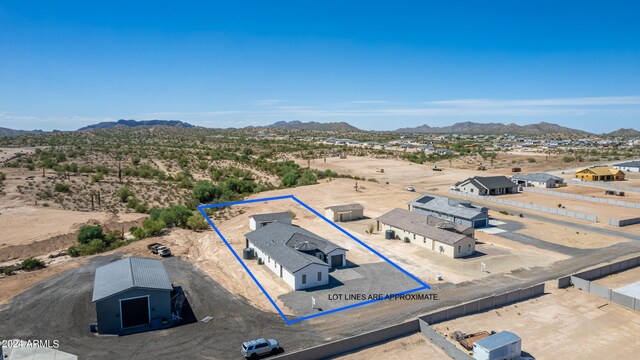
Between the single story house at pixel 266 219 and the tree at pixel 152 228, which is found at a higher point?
the single story house at pixel 266 219

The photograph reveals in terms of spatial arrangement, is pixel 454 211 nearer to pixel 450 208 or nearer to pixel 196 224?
pixel 450 208

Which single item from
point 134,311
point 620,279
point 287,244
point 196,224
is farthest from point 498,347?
point 196,224

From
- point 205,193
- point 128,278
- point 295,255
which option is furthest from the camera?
point 205,193

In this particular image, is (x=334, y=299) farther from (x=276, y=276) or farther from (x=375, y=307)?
(x=276, y=276)

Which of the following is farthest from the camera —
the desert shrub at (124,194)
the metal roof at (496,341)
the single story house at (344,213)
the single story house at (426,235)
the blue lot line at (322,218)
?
the desert shrub at (124,194)

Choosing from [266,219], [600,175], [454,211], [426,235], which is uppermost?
[600,175]

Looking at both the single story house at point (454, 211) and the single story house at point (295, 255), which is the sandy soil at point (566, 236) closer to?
the single story house at point (454, 211)

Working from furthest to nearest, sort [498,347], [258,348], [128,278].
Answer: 1. [128,278]
2. [258,348]
3. [498,347]

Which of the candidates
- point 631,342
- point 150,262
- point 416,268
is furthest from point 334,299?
point 631,342

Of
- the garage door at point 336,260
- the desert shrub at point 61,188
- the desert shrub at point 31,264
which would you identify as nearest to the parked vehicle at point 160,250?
the desert shrub at point 31,264
